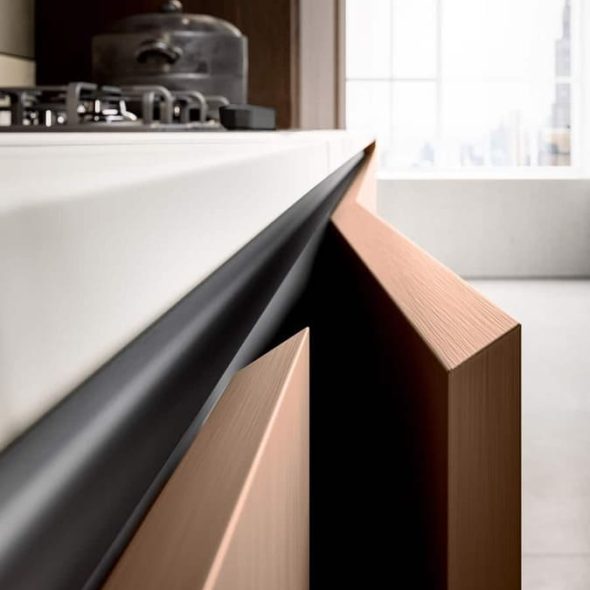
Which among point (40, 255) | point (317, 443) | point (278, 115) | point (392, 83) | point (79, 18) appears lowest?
point (317, 443)

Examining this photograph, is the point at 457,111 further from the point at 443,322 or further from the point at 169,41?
the point at 443,322

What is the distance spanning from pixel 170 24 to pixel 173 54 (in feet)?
0.33

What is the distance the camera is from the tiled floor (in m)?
1.87


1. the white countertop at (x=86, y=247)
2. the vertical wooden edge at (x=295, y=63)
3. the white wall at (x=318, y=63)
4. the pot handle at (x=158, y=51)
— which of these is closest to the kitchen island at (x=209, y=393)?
the white countertop at (x=86, y=247)

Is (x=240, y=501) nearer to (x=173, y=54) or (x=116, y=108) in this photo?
(x=116, y=108)

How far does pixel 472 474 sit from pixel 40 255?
263 mm

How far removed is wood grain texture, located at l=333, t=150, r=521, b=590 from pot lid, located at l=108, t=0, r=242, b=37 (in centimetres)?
150

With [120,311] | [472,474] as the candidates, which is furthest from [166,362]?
[472,474]

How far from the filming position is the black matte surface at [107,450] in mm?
146

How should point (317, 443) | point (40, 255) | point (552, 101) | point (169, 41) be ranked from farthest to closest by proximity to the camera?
point (552, 101)
point (169, 41)
point (317, 443)
point (40, 255)

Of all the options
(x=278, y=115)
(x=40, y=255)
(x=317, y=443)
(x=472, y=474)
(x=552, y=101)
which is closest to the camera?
(x=40, y=255)

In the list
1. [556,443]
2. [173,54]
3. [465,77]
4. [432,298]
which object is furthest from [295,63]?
[465,77]

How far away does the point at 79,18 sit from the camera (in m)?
2.64

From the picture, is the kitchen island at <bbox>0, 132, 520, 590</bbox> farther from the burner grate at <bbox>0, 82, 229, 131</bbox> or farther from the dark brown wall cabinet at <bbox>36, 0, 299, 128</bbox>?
the dark brown wall cabinet at <bbox>36, 0, 299, 128</bbox>
